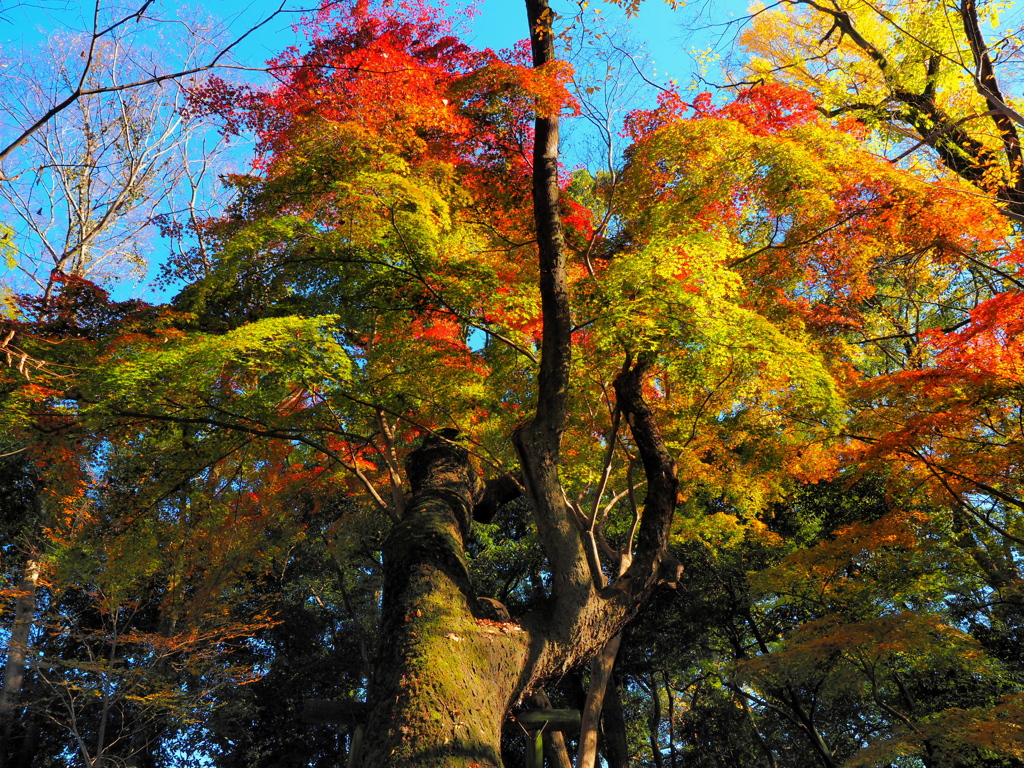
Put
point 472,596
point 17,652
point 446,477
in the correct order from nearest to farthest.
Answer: point 472,596
point 446,477
point 17,652

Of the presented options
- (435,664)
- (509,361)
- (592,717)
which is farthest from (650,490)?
(592,717)

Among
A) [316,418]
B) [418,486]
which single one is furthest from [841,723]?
[316,418]

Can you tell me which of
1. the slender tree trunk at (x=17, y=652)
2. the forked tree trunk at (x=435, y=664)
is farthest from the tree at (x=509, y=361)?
the slender tree trunk at (x=17, y=652)

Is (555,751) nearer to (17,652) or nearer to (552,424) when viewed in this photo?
(552,424)

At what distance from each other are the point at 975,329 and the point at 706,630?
9406 millimetres

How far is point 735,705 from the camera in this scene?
14.0 metres

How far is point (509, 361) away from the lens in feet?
20.7

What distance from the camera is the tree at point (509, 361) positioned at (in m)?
4.72

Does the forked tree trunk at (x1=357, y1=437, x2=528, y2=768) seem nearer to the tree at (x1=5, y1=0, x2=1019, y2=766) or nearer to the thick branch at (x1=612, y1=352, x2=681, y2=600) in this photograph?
the tree at (x1=5, y1=0, x2=1019, y2=766)

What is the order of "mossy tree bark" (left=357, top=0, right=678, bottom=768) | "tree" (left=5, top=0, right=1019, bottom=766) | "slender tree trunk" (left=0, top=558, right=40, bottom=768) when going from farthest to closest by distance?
"slender tree trunk" (left=0, top=558, right=40, bottom=768) < "tree" (left=5, top=0, right=1019, bottom=766) < "mossy tree bark" (left=357, top=0, right=678, bottom=768)

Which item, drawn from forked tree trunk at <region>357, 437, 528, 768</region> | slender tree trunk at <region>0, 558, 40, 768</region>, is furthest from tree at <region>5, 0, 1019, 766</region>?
slender tree trunk at <region>0, 558, 40, 768</region>

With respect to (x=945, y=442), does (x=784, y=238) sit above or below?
above

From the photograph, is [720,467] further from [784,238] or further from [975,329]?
[975,329]

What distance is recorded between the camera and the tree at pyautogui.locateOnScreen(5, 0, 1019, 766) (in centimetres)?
472
